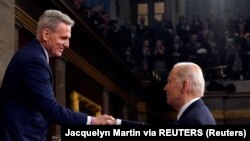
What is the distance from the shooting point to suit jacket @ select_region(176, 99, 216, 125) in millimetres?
3211

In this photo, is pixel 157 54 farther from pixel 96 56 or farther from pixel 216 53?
pixel 96 56

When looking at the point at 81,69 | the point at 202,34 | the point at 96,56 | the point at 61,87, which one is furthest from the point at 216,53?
the point at 61,87

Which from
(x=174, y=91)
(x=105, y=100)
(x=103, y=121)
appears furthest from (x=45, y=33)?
(x=105, y=100)

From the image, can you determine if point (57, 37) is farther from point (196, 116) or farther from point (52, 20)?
point (196, 116)

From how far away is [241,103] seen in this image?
1727cm

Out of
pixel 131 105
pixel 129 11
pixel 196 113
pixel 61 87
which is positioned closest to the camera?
pixel 196 113

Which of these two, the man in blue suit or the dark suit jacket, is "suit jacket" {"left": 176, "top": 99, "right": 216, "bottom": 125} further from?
the man in blue suit

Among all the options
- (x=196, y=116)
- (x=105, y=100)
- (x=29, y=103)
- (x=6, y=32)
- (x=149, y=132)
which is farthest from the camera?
(x=105, y=100)

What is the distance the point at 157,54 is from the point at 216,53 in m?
1.79

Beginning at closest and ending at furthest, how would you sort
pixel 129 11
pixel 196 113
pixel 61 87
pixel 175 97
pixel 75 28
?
pixel 196 113
pixel 175 97
pixel 61 87
pixel 75 28
pixel 129 11

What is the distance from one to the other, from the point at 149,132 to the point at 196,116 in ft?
1.39

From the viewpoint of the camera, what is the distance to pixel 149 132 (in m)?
2.94

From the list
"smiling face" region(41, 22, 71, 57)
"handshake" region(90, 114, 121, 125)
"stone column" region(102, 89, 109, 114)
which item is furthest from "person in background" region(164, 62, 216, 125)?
"stone column" region(102, 89, 109, 114)

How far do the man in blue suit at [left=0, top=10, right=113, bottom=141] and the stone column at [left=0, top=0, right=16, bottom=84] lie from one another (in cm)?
273
